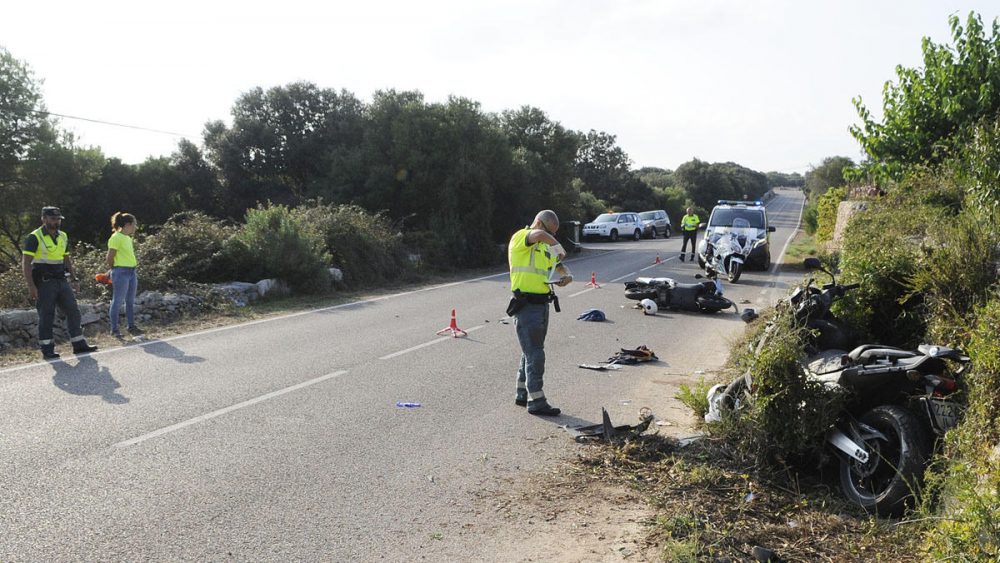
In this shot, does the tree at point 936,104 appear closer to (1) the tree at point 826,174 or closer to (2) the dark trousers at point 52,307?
(2) the dark trousers at point 52,307

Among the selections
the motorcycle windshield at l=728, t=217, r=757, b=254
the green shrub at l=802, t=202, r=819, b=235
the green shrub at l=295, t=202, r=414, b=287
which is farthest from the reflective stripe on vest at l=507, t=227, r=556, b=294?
the green shrub at l=802, t=202, r=819, b=235

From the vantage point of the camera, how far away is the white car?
40.9 metres

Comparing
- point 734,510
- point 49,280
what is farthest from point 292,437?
point 49,280

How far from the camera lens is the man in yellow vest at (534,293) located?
6.68 m

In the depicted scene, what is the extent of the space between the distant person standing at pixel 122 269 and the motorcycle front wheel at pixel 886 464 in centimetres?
978

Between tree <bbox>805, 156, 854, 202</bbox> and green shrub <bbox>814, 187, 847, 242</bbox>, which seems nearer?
green shrub <bbox>814, 187, 847, 242</bbox>

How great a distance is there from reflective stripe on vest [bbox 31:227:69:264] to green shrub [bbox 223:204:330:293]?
6.52 m

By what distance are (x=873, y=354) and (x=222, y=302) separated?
38.9 feet

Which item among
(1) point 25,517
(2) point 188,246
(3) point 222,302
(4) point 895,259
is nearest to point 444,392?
(1) point 25,517

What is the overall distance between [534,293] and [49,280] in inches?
262

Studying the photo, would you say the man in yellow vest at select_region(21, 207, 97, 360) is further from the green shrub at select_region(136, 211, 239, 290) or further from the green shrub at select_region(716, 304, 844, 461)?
the green shrub at select_region(716, 304, 844, 461)

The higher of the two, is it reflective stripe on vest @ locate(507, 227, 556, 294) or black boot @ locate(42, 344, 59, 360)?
reflective stripe on vest @ locate(507, 227, 556, 294)

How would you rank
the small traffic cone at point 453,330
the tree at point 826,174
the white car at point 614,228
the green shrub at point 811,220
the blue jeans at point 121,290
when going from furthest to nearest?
the tree at point 826,174
the green shrub at point 811,220
the white car at point 614,228
the small traffic cone at point 453,330
the blue jeans at point 121,290

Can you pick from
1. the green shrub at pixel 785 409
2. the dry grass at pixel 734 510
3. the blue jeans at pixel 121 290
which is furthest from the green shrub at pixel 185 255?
the green shrub at pixel 785 409
